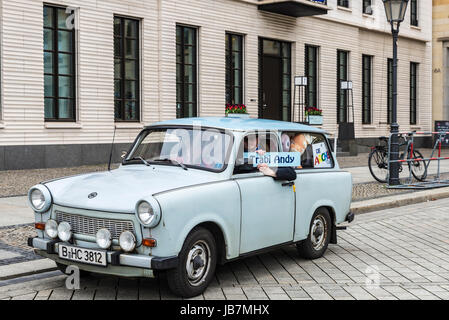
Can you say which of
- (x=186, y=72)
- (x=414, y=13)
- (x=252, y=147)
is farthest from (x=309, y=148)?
(x=414, y=13)

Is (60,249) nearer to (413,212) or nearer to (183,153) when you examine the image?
(183,153)

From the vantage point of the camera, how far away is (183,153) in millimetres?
6191

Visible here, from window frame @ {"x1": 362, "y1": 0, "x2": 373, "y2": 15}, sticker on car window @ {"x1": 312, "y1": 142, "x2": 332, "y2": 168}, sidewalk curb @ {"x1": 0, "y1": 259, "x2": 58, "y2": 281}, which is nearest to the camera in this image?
sidewalk curb @ {"x1": 0, "y1": 259, "x2": 58, "y2": 281}

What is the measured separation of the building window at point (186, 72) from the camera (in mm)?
21000

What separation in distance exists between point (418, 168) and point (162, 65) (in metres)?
8.90

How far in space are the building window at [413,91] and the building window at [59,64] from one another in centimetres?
2100

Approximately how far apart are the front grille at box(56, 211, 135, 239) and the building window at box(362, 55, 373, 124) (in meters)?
25.5

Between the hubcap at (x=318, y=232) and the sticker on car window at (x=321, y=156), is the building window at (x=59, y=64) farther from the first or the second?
the hubcap at (x=318, y=232)

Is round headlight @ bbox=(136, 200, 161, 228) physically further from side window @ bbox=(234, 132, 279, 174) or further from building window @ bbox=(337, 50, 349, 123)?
building window @ bbox=(337, 50, 349, 123)

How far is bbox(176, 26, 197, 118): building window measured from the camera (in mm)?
21000

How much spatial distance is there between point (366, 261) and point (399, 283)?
1.05m

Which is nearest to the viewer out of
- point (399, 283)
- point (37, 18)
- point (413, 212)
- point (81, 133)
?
point (399, 283)

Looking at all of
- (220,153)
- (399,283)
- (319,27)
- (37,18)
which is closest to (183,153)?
(220,153)

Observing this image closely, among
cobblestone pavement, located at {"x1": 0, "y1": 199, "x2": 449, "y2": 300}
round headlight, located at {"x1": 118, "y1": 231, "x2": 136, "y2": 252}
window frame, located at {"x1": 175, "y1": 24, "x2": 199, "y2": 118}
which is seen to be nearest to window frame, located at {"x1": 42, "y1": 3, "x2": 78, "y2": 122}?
window frame, located at {"x1": 175, "y1": 24, "x2": 199, "y2": 118}
